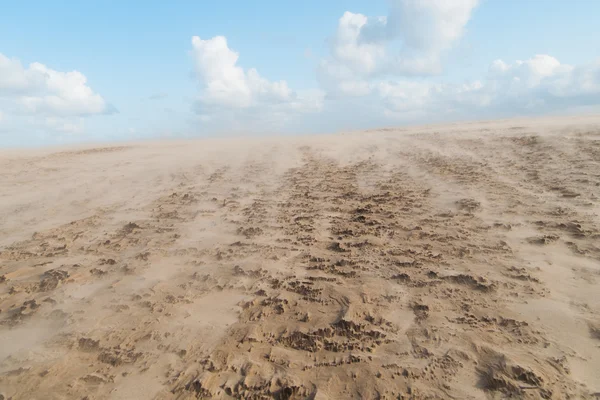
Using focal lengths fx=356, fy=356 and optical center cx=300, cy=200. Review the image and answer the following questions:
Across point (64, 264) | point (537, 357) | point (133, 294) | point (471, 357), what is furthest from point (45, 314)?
point (537, 357)

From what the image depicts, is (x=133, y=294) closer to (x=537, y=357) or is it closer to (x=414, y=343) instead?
(x=414, y=343)

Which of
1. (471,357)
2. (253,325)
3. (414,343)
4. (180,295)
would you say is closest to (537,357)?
(471,357)

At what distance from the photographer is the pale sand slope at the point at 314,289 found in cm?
216

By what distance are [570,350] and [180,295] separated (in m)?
2.85

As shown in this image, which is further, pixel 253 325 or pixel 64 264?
pixel 64 264

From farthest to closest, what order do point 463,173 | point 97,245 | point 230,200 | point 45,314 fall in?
point 463,173 < point 230,200 < point 97,245 < point 45,314

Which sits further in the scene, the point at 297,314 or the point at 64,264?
the point at 64,264

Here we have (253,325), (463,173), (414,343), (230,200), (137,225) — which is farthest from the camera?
(463,173)

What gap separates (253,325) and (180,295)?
31.6 inches

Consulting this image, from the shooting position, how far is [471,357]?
2221 mm

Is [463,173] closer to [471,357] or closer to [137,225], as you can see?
[471,357]

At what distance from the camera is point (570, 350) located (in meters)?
2.24

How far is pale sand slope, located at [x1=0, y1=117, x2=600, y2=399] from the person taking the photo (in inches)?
84.9

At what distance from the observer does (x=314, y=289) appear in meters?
3.05
